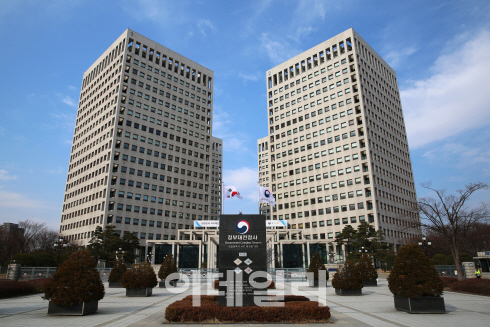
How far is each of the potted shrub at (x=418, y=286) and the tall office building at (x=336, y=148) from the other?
53.7m

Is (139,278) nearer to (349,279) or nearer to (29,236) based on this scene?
(349,279)

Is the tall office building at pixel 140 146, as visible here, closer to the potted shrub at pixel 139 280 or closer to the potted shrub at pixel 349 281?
the potted shrub at pixel 139 280

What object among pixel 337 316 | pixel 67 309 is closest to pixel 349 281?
pixel 337 316

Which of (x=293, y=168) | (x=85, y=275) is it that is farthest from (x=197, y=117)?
(x=85, y=275)

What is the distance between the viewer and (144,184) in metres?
83.6

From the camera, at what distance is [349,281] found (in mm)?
23203

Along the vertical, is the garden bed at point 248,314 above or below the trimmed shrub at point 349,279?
below

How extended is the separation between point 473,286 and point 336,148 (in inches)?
2435

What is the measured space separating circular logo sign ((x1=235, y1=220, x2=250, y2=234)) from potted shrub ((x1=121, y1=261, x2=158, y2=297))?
1146 cm

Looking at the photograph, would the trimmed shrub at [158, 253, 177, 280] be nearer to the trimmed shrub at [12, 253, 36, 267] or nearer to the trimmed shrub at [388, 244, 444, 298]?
the trimmed shrub at [12, 253, 36, 267]

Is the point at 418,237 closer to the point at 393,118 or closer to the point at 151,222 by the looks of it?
the point at 393,118

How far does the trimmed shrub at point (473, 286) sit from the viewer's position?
23.1m

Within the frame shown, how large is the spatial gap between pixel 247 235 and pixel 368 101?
80.0 metres

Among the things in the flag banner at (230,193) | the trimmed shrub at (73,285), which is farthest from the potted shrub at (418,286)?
the flag banner at (230,193)
